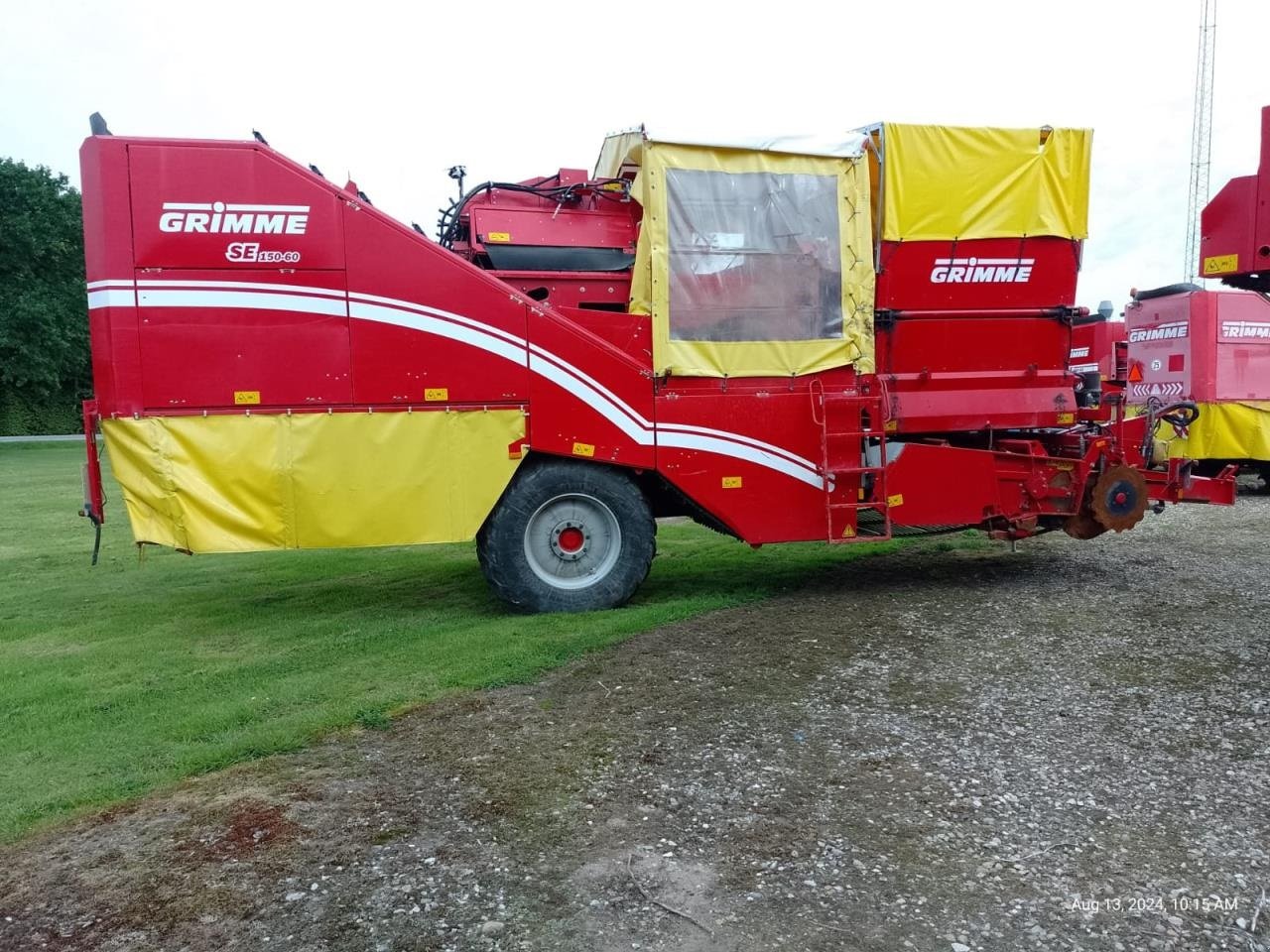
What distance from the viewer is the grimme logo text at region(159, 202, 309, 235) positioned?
6.11 m

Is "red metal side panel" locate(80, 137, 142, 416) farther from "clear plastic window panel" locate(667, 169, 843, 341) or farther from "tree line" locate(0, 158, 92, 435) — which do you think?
"tree line" locate(0, 158, 92, 435)

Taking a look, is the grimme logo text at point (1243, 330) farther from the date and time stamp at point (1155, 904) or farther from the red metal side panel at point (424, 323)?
the date and time stamp at point (1155, 904)

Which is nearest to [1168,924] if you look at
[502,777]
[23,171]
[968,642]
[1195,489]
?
[502,777]

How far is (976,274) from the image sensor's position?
7.48 metres

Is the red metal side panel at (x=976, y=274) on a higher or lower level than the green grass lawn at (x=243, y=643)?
higher

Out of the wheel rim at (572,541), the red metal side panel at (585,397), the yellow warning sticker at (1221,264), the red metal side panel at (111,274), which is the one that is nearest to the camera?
the yellow warning sticker at (1221,264)

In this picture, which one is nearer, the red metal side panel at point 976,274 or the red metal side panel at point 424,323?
the red metal side panel at point 424,323

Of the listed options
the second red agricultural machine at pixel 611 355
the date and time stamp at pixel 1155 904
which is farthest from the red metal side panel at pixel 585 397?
the date and time stamp at pixel 1155 904

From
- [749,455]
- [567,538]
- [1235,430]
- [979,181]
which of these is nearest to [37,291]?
[567,538]

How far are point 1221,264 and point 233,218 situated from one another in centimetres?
575

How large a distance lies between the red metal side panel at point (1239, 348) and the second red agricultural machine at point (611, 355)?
645 cm

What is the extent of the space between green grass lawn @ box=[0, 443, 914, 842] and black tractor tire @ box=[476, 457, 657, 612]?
0.25m

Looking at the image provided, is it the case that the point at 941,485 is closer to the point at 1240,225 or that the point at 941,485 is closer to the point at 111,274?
the point at 1240,225

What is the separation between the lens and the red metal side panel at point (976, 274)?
738 cm
